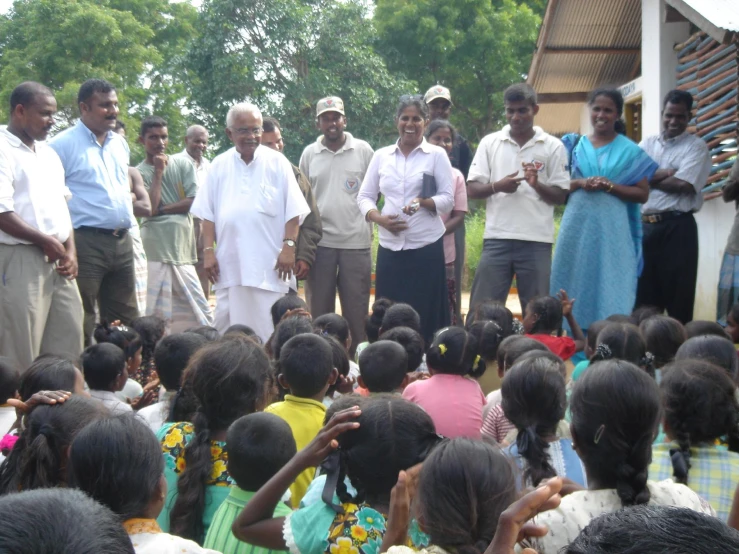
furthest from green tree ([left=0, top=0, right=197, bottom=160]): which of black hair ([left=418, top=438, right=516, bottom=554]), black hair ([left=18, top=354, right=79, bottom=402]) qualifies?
black hair ([left=418, top=438, right=516, bottom=554])

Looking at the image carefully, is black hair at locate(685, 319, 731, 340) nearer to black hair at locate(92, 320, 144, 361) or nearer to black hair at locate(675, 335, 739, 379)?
black hair at locate(675, 335, 739, 379)

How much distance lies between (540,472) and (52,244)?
3.53 meters

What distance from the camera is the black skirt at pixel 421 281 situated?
6.35 m

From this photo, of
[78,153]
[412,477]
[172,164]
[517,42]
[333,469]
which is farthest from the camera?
[517,42]

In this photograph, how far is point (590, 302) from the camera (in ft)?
20.3

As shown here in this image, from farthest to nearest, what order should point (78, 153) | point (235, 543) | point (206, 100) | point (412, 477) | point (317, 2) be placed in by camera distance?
point (317, 2) < point (206, 100) < point (78, 153) < point (235, 543) < point (412, 477)

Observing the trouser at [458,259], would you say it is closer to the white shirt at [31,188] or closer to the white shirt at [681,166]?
the white shirt at [681,166]

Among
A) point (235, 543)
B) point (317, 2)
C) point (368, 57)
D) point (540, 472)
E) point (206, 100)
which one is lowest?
point (235, 543)

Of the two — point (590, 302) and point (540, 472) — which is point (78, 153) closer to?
point (590, 302)

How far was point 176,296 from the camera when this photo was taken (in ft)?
24.5

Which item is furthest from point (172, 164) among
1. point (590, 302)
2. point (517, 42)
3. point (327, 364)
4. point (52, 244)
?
point (517, 42)

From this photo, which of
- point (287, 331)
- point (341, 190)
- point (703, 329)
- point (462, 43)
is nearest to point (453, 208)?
point (341, 190)

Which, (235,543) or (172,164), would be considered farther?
(172,164)

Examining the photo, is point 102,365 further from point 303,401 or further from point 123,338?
point 303,401
